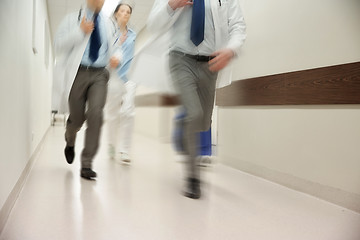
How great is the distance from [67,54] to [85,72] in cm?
18

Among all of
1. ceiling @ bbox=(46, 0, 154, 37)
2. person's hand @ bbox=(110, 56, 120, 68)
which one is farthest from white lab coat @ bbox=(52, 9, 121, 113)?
ceiling @ bbox=(46, 0, 154, 37)

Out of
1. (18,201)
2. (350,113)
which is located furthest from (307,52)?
(18,201)

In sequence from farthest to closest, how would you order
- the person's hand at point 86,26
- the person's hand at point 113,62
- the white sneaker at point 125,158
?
the white sneaker at point 125,158 < the person's hand at point 113,62 < the person's hand at point 86,26

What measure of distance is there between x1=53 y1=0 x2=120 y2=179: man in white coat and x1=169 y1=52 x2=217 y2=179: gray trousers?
23.8 inches

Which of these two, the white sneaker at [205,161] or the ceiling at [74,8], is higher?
the ceiling at [74,8]

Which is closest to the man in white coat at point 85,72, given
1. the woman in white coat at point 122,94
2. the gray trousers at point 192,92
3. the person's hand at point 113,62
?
the person's hand at point 113,62

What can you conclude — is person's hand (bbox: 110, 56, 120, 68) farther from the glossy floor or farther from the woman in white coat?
the glossy floor

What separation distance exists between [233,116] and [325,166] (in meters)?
1.01

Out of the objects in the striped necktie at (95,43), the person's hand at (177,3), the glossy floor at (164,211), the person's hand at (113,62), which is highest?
the person's hand at (177,3)

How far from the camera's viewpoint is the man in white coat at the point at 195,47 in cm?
165

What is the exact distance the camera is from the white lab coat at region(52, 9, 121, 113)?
6.56 ft

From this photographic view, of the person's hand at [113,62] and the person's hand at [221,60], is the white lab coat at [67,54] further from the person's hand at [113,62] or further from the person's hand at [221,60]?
the person's hand at [221,60]

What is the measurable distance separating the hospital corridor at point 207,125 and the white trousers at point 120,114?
0.33 metres

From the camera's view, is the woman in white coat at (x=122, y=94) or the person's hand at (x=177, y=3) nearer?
the person's hand at (x=177, y=3)
